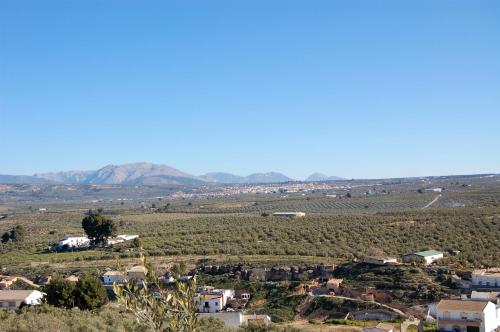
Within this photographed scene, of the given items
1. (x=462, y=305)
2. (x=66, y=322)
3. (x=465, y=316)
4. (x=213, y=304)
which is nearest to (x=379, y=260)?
(x=462, y=305)

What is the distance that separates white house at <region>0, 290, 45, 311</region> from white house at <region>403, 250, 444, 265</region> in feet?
100

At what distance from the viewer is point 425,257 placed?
49.4 m

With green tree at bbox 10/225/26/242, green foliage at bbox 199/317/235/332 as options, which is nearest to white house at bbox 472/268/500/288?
green foliage at bbox 199/317/235/332

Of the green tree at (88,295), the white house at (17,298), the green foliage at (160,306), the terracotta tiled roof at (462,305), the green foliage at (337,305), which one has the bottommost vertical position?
the green foliage at (337,305)

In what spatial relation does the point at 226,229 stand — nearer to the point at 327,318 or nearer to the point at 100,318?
the point at 327,318

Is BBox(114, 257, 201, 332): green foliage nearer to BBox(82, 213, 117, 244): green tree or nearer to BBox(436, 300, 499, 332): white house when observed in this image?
BBox(436, 300, 499, 332): white house

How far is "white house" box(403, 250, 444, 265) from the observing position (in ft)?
162

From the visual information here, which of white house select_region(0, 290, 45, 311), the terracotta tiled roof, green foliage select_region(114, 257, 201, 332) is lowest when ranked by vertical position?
white house select_region(0, 290, 45, 311)

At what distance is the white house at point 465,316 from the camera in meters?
33.3

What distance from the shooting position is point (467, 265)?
48.7 m

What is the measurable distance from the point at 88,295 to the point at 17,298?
7.68m

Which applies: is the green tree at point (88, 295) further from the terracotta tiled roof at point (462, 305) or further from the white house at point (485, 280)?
the white house at point (485, 280)

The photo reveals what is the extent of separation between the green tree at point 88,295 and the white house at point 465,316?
2095 cm

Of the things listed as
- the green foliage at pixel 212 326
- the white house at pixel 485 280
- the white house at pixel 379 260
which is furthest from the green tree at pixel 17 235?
the white house at pixel 485 280
